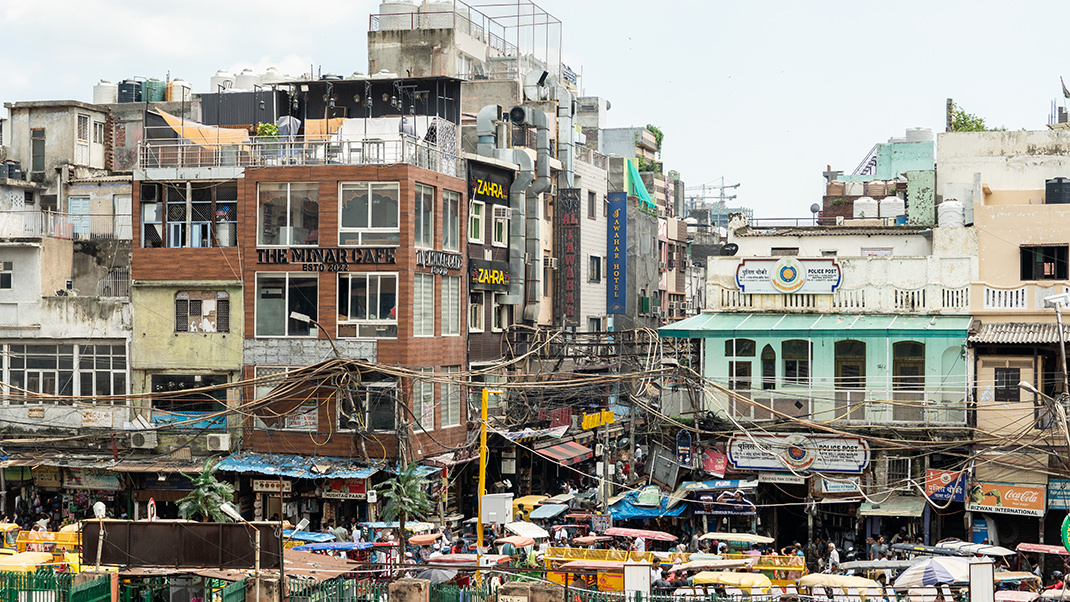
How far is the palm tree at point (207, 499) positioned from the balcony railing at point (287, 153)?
1093cm

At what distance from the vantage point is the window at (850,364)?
37.8 meters

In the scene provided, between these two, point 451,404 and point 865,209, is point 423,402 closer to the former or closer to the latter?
point 451,404

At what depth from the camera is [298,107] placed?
52.9 metres

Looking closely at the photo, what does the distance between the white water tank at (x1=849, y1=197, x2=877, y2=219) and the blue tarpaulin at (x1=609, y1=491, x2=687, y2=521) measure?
16.5 metres

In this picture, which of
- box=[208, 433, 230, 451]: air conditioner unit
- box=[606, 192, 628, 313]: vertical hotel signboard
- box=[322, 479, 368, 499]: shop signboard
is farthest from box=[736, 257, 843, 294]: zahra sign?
box=[606, 192, 628, 313]: vertical hotel signboard

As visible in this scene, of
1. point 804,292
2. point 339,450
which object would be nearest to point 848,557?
point 804,292

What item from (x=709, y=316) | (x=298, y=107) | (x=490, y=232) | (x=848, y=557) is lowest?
(x=848, y=557)

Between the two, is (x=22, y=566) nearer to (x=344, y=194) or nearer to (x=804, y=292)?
(x=344, y=194)

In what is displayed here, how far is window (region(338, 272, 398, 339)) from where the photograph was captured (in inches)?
1576

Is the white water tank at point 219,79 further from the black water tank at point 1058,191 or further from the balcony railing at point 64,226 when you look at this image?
the black water tank at point 1058,191

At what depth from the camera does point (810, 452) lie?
3731cm

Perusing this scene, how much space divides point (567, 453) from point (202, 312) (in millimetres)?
14977

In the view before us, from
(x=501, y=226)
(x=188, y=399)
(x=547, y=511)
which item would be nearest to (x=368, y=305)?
(x=188, y=399)

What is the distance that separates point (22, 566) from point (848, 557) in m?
22.6
